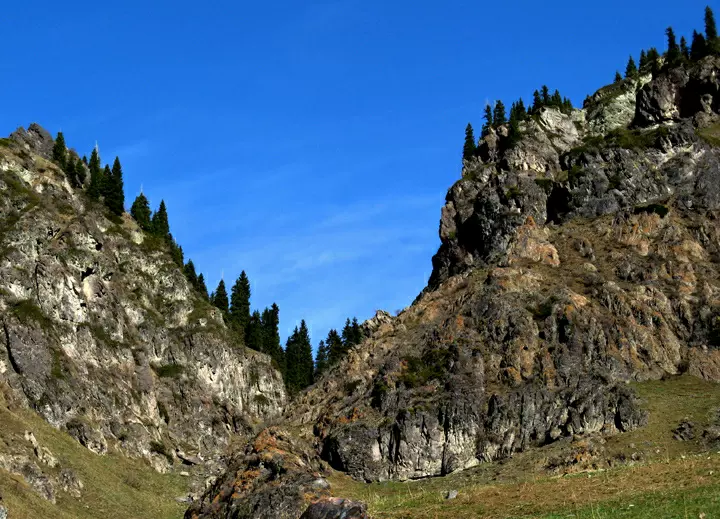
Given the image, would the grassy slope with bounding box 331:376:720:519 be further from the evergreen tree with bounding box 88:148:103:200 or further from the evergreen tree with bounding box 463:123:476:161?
the evergreen tree with bounding box 88:148:103:200

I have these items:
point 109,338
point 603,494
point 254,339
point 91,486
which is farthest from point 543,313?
point 254,339

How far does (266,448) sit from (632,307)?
7375 cm

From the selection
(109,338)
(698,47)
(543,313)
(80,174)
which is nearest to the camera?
(543,313)

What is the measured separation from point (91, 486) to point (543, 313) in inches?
2485

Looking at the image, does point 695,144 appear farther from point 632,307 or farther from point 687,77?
point 632,307

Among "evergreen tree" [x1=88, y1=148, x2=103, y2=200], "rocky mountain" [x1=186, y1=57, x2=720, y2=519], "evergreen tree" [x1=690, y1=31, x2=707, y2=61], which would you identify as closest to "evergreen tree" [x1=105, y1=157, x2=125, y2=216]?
"evergreen tree" [x1=88, y1=148, x2=103, y2=200]

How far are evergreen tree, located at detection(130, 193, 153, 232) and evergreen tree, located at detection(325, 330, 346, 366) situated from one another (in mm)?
52522

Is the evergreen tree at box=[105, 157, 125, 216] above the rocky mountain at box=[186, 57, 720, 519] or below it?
above

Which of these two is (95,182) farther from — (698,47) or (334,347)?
(698,47)

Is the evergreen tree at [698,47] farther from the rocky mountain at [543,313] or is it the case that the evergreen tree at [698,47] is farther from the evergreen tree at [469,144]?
the evergreen tree at [469,144]

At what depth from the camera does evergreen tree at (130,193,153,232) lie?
627ft

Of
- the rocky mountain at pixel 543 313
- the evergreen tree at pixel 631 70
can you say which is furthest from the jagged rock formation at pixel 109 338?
the evergreen tree at pixel 631 70

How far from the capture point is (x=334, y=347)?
623 feet

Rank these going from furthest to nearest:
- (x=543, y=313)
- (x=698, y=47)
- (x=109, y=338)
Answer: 1. (x=698, y=47)
2. (x=109, y=338)
3. (x=543, y=313)
